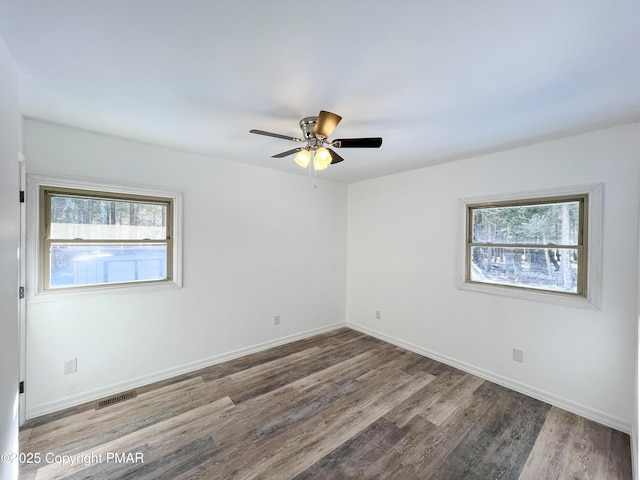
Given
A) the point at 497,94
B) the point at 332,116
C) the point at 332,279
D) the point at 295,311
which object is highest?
the point at 497,94

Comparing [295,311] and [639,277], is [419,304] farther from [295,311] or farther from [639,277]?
[639,277]

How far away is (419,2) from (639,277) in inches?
97.4

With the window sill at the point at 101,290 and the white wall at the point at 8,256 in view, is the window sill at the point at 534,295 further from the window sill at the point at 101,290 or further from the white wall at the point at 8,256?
the white wall at the point at 8,256

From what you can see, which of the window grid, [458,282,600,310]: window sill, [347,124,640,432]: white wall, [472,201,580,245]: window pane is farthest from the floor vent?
[472,201,580,245]: window pane

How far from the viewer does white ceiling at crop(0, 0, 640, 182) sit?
1182 millimetres

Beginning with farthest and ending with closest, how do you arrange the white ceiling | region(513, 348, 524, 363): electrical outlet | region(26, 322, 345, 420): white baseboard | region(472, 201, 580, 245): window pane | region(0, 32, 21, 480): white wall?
region(513, 348, 524, 363): electrical outlet
region(472, 201, 580, 245): window pane
region(26, 322, 345, 420): white baseboard
region(0, 32, 21, 480): white wall
the white ceiling

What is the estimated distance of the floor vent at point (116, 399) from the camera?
8.22ft

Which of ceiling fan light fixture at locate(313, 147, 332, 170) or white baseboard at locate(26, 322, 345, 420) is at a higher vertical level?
ceiling fan light fixture at locate(313, 147, 332, 170)

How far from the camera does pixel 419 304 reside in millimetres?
3717

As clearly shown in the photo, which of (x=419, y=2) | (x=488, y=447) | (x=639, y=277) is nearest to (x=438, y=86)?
(x=419, y=2)

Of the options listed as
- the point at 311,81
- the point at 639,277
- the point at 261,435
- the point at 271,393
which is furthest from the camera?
the point at 271,393

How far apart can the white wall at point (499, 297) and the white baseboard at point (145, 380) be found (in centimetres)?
163

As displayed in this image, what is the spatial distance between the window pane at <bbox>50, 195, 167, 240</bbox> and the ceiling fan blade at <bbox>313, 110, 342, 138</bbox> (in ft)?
7.01

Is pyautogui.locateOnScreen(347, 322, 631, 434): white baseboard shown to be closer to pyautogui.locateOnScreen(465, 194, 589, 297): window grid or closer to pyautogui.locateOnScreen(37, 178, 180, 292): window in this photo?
pyautogui.locateOnScreen(465, 194, 589, 297): window grid
